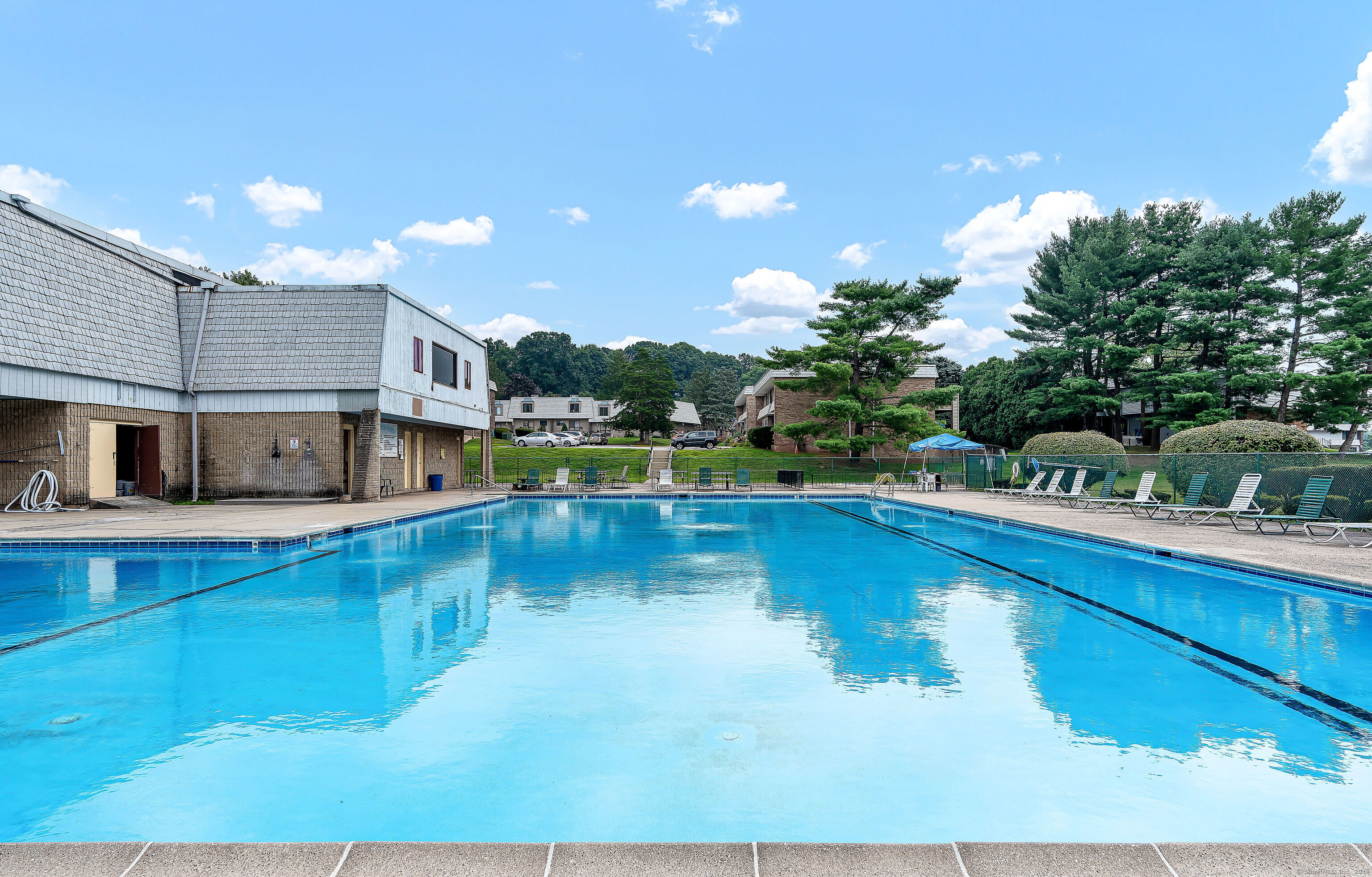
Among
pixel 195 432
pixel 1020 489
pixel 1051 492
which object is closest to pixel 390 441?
pixel 195 432

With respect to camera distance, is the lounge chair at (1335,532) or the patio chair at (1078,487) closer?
the lounge chair at (1335,532)

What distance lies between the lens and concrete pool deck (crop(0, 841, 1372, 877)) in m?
2.44

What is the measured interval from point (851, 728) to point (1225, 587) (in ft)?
23.9

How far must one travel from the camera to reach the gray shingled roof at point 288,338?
20.1 meters

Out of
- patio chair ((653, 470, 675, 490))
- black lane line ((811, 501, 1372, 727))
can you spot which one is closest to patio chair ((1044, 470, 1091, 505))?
black lane line ((811, 501, 1372, 727))

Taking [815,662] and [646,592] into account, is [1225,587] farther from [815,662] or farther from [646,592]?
[646,592]

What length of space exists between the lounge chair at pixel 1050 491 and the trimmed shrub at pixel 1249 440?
3373mm

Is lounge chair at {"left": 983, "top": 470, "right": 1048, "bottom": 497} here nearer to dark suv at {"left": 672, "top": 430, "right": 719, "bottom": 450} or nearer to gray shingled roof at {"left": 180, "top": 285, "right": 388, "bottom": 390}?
gray shingled roof at {"left": 180, "top": 285, "right": 388, "bottom": 390}

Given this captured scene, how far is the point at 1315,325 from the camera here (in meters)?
33.5

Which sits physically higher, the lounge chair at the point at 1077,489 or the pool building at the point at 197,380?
the pool building at the point at 197,380

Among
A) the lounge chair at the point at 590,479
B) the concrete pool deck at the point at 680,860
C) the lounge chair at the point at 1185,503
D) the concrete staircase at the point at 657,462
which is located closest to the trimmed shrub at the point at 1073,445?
the lounge chair at the point at 1185,503

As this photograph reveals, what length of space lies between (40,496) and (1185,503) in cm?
2741

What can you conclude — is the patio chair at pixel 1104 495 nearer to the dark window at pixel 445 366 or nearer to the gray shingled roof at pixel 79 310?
the dark window at pixel 445 366

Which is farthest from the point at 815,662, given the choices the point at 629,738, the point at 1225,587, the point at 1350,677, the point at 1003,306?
the point at 1003,306
